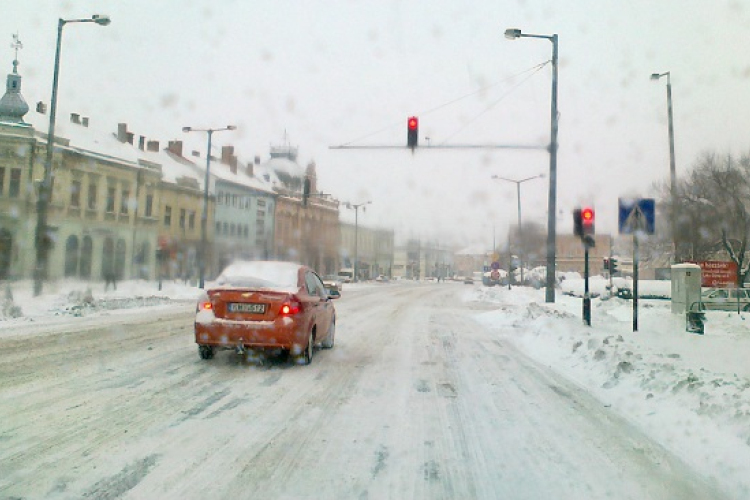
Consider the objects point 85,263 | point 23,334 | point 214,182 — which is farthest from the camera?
point 214,182

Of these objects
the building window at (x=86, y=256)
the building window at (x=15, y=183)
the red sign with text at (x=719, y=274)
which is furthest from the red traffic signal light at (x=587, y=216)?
the building window at (x=86, y=256)

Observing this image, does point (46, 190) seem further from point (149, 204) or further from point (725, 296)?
point (149, 204)

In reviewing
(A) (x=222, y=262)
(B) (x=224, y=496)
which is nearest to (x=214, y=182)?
(A) (x=222, y=262)

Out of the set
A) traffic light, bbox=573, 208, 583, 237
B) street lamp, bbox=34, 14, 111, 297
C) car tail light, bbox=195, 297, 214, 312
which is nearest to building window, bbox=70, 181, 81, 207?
street lamp, bbox=34, 14, 111, 297

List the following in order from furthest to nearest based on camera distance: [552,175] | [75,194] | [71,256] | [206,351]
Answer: [75,194] < [71,256] < [552,175] < [206,351]

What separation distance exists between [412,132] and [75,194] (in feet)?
107

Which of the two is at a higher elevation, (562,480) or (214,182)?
(214,182)

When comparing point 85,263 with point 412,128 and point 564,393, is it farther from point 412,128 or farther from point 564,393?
point 564,393

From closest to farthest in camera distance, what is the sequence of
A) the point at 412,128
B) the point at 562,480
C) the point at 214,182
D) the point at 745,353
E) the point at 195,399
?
the point at 562,480 → the point at 195,399 → the point at 745,353 → the point at 412,128 → the point at 214,182

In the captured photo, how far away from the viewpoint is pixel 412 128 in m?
17.0

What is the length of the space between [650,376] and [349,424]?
12.6 feet

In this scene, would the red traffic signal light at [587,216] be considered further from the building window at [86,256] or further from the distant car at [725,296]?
the building window at [86,256]

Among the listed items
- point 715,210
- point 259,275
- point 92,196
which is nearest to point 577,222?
point 259,275

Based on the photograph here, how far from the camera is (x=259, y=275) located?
9.12 m
